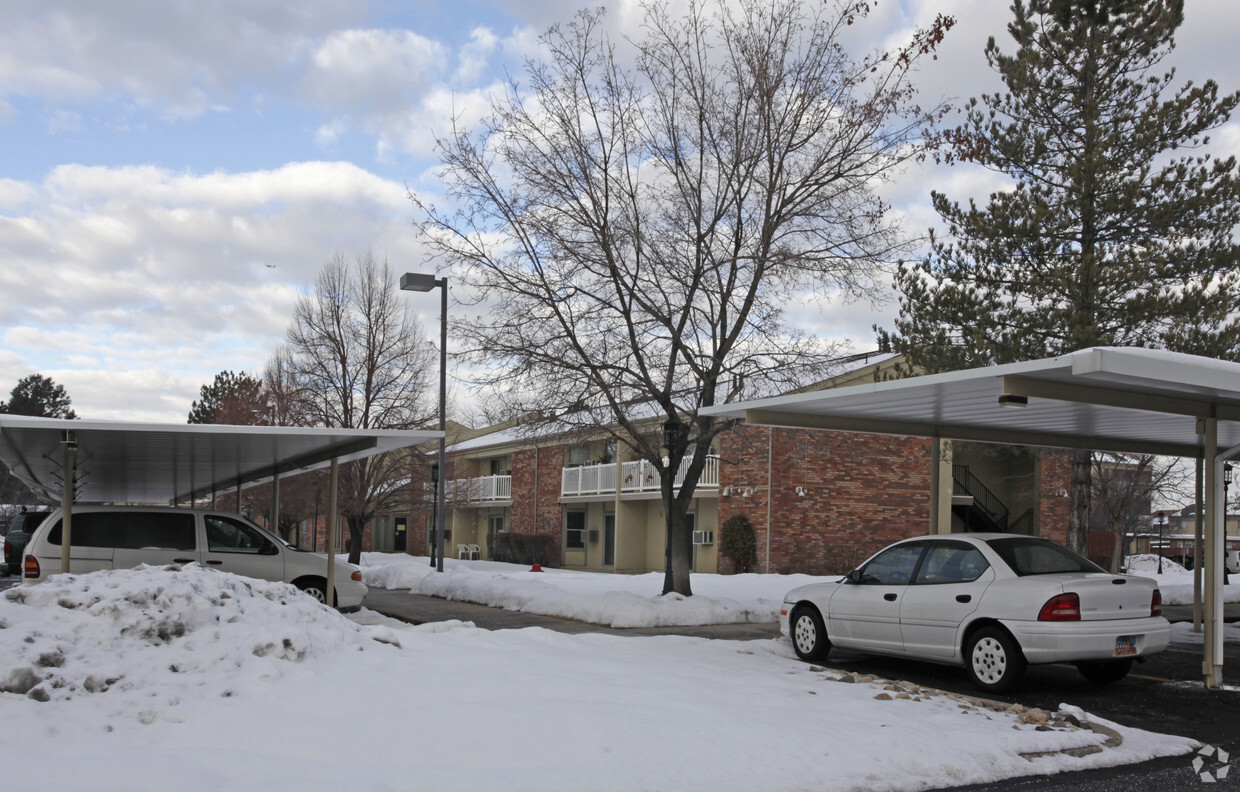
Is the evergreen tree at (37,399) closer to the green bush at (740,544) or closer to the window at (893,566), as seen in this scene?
the green bush at (740,544)

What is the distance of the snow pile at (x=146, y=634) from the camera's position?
645cm

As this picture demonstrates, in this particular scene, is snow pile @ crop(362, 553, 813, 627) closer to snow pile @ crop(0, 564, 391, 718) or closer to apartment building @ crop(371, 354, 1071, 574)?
apartment building @ crop(371, 354, 1071, 574)

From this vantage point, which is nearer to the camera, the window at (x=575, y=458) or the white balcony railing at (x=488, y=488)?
the window at (x=575, y=458)

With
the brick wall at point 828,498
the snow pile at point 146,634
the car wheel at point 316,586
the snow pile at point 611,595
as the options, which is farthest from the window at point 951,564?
the brick wall at point 828,498

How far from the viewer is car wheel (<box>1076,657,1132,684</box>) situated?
34.0 ft

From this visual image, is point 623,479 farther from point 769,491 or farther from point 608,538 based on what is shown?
point 769,491

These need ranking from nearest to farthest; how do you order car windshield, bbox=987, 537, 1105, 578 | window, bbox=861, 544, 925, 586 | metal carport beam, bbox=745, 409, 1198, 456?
car windshield, bbox=987, 537, 1105, 578 → window, bbox=861, 544, 925, 586 → metal carport beam, bbox=745, 409, 1198, 456

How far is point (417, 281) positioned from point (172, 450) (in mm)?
6963

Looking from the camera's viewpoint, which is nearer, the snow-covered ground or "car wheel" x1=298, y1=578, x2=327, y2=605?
"car wheel" x1=298, y1=578, x2=327, y2=605

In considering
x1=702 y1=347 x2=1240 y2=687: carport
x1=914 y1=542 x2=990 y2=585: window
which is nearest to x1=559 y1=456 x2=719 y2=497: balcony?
x1=702 y1=347 x2=1240 y2=687: carport

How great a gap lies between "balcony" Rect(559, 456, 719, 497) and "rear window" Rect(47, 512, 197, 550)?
1661cm

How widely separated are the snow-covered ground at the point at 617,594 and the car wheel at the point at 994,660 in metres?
5.60

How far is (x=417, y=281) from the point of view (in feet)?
66.8

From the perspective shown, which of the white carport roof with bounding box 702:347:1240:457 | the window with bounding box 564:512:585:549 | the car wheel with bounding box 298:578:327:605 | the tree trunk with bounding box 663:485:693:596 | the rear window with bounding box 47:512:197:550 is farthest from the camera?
the window with bounding box 564:512:585:549
